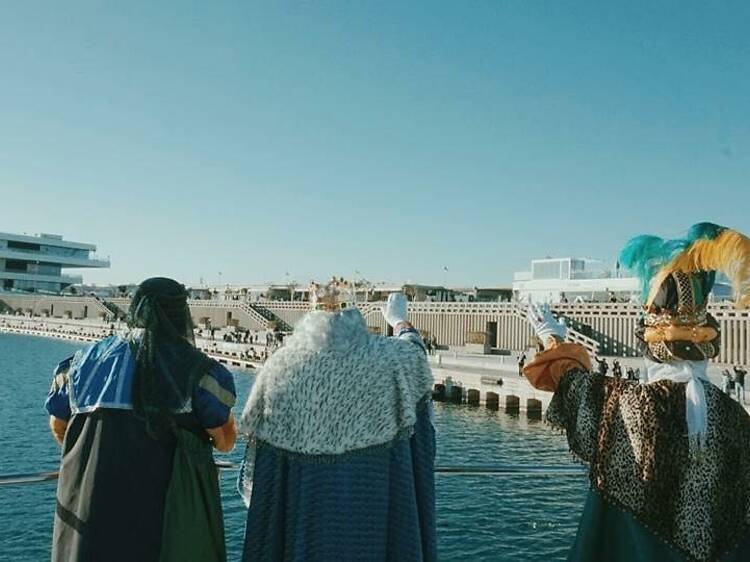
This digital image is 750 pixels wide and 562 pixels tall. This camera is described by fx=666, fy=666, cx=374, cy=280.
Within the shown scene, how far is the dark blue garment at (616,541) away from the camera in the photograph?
201 centimetres

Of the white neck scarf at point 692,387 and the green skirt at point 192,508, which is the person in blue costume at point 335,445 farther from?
the white neck scarf at point 692,387

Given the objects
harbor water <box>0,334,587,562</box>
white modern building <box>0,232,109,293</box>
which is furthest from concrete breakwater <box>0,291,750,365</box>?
white modern building <box>0,232,109,293</box>

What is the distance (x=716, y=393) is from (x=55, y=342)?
182ft

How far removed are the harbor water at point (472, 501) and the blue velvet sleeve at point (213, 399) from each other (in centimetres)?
312

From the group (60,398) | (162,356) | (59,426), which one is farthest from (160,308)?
(59,426)

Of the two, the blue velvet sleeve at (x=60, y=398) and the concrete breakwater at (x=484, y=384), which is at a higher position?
the blue velvet sleeve at (x=60, y=398)

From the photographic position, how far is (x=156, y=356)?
225 centimetres

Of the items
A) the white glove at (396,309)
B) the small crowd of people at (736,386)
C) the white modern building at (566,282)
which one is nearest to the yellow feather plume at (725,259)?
the white glove at (396,309)

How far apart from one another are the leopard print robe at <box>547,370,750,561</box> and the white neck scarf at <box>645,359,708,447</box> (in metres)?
0.02

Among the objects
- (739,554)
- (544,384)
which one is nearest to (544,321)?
(544,384)

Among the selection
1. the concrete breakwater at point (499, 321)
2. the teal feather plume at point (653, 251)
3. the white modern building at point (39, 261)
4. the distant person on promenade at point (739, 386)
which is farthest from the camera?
the white modern building at point (39, 261)

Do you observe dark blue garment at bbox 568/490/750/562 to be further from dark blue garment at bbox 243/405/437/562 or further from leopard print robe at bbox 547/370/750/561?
dark blue garment at bbox 243/405/437/562

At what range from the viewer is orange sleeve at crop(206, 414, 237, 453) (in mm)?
2279

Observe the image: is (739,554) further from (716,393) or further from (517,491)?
(517,491)
